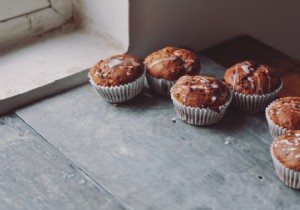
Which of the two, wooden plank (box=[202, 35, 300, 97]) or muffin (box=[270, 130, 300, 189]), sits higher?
muffin (box=[270, 130, 300, 189])

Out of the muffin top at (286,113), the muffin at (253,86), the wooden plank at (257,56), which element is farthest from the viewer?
the wooden plank at (257,56)

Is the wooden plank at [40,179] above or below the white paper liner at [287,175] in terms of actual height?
below

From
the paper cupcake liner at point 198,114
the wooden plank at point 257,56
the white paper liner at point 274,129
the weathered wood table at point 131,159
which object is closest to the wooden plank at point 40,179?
the weathered wood table at point 131,159

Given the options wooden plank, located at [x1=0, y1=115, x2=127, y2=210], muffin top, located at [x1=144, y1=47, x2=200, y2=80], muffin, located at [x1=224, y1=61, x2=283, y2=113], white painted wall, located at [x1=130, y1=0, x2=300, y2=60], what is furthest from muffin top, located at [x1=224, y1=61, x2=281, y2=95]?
wooden plank, located at [x1=0, y1=115, x2=127, y2=210]

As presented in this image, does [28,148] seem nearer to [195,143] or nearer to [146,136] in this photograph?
[146,136]

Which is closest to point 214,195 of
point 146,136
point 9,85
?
point 146,136

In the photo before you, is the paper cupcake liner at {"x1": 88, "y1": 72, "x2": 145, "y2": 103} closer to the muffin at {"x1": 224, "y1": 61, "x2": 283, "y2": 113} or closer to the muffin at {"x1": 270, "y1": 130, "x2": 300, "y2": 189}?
the muffin at {"x1": 224, "y1": 61, "x2": 283, "y2": 113}

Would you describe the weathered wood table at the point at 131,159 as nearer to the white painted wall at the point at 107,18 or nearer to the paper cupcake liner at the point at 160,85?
the paper cupcake liner at the point at 160,85

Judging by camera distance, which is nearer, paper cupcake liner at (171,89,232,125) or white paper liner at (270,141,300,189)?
white paper liner at (270,141,300,189)
